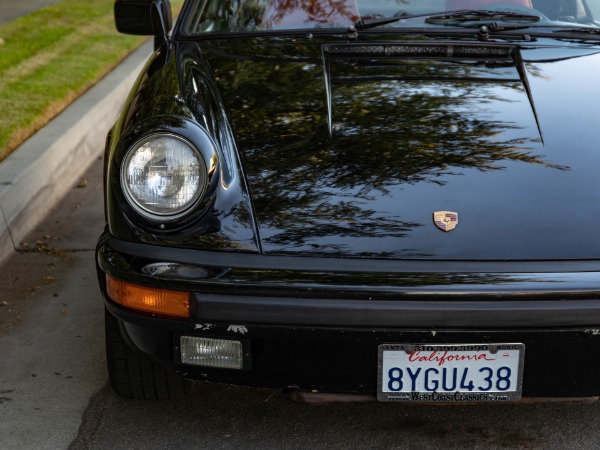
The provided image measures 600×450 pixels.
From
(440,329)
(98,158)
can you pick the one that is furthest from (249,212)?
(98,158)

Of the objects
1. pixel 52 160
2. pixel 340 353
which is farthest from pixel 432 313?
pixel 52 160

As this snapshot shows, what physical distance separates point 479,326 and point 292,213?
0.58 m

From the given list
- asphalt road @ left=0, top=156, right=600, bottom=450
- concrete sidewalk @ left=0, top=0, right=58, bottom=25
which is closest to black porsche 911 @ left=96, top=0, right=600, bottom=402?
asphalt road @ left=0, top=156, right=600, bottom=450

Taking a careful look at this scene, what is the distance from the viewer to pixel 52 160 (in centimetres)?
544

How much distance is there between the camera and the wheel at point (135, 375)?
309cm

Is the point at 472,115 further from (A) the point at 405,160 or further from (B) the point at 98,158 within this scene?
(B) the point at 98,158

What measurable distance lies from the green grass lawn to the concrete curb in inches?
3.9

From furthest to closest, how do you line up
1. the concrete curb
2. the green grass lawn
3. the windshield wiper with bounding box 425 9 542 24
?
1. the green grass lawn
2. the concrete curb
3. the windshield wiper with bounding box 425 9 542 24

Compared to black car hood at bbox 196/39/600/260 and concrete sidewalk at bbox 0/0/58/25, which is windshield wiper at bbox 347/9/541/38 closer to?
black car hood at bbox 196/39/600/260

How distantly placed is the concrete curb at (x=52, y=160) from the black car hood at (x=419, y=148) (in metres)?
1.75

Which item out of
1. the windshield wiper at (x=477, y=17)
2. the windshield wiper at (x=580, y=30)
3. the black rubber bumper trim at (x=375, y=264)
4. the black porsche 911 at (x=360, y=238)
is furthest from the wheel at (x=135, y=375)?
the windshield wiper at (x=580, y=30)

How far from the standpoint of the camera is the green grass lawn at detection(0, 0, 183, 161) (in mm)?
6094

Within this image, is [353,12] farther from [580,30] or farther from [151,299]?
[151,299]

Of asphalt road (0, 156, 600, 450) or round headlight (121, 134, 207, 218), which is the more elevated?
round headlight (121, 134, 207, 218)
